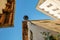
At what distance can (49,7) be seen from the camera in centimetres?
292


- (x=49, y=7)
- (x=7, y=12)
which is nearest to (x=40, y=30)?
(x=49, y=7)

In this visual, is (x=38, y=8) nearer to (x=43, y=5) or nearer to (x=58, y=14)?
(x=43, y=5)

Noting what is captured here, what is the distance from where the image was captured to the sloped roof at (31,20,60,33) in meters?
2.80

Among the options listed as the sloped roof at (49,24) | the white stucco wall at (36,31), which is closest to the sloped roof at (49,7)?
the sloped roof at (49,24)

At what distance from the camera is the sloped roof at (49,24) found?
9.19 feet

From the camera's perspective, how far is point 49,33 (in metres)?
2.65

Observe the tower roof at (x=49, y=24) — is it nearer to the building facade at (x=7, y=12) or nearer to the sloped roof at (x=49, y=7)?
the sloped roof at (x=49, y=7)

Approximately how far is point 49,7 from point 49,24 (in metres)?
0.27

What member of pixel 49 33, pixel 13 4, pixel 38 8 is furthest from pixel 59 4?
pixel 13 4

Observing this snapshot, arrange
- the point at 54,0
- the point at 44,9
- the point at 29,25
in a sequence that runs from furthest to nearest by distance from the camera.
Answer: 1. the point at 44,9
2. the point at 54,0
3. the point at 29,25

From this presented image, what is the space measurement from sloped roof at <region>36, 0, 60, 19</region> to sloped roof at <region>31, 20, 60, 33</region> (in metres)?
0.12

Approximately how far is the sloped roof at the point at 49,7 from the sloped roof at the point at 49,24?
12 centimetres

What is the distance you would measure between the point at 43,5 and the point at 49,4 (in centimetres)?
10

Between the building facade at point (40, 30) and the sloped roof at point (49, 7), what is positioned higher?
the sloped roof at point (49, 7)
